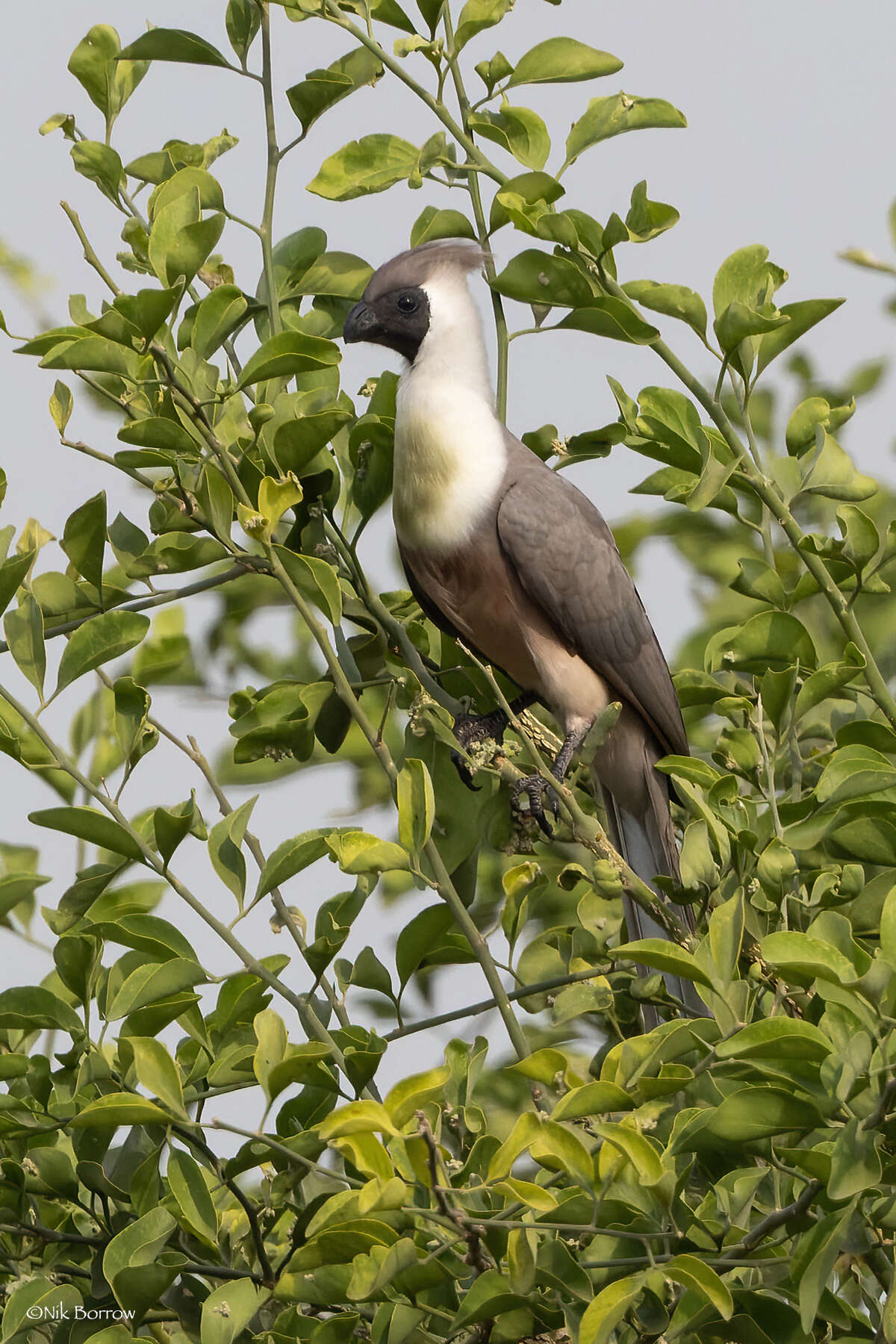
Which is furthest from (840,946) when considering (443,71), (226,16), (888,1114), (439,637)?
(226,16)

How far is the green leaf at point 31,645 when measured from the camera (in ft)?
5.30

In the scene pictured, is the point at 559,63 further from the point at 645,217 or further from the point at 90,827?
the point at 90,827

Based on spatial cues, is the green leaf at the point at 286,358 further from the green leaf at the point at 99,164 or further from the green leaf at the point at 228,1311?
the green leaf at the point at 228,1311

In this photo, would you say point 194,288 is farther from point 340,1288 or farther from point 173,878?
point 340,1288

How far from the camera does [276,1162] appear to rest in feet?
5.22

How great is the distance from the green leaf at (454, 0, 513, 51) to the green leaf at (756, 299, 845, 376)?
60cm

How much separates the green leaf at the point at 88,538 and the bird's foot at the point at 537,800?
2.02 ft

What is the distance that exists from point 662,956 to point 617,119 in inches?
52.1

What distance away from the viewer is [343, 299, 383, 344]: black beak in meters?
2.37

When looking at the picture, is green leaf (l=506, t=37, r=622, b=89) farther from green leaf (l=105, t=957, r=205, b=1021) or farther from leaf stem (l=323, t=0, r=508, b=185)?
green leaf (l=105, t=957, r=205, b=1021)

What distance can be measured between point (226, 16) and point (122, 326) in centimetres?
70

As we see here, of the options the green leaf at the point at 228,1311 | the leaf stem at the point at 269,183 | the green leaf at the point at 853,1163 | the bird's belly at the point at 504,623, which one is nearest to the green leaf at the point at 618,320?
the leaf stem at the point at 269,183

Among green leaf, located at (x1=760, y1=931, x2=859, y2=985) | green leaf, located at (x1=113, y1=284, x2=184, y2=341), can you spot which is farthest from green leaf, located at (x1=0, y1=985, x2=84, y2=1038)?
green leaf, located at (x1=760, y1=931, x2=859, y2=985)

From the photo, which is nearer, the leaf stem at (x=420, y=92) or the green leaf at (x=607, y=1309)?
Result: the green leaf at (x=607, y=1309)
